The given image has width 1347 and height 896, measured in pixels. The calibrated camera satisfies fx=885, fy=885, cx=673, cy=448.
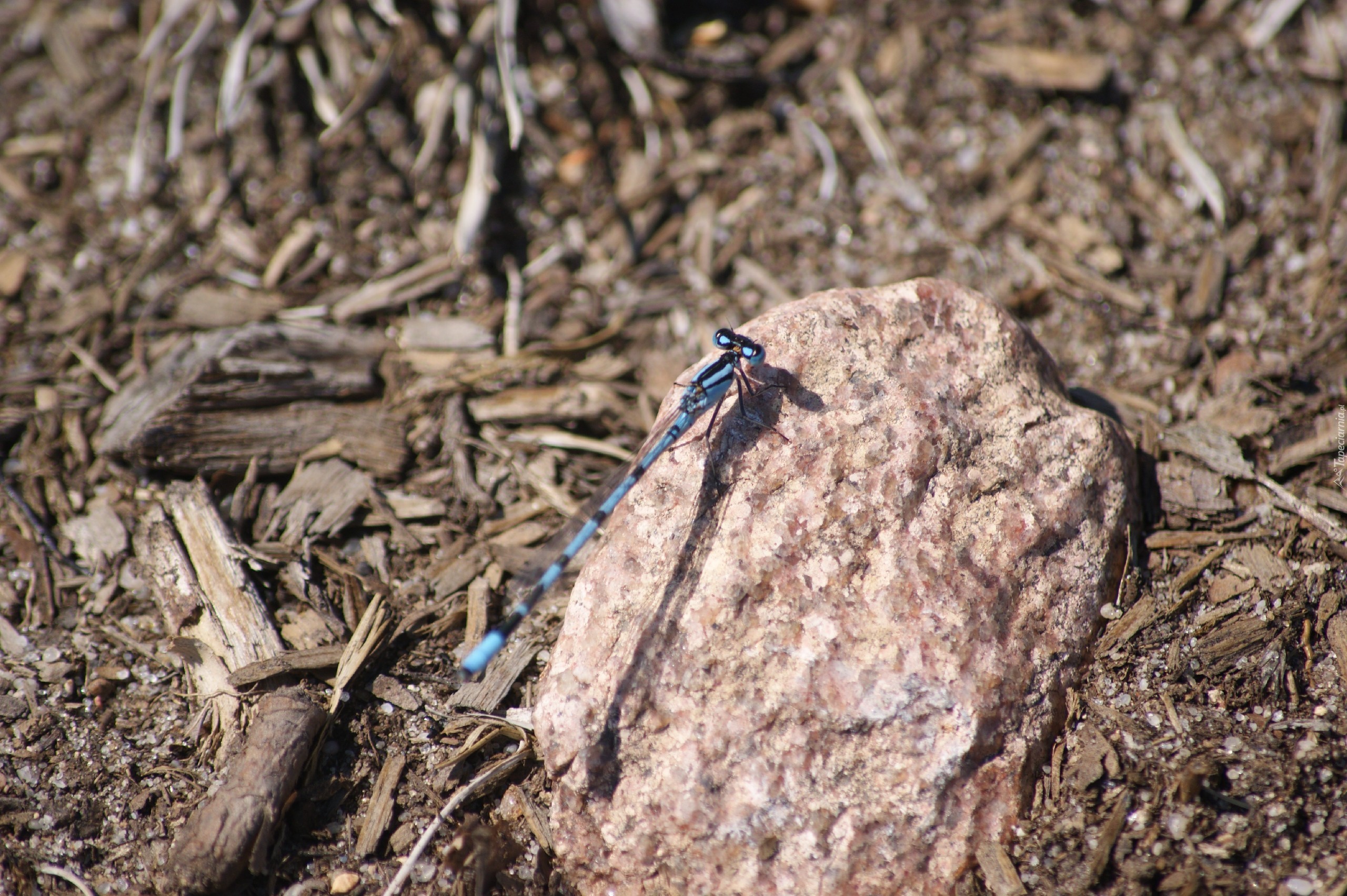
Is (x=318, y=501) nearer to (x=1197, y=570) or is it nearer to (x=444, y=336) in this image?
(x=444, y=336)

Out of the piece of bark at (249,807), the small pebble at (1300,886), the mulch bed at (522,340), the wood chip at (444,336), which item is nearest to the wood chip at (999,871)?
the mulch bed at (522,340)

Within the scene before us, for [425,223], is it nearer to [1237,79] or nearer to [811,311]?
[811,311]

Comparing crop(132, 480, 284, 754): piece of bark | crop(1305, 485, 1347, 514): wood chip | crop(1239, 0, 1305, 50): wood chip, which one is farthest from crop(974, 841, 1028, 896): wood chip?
crop(1239, 0, 1305, 50): wood chip

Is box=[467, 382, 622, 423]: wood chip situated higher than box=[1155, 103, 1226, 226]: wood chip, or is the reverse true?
box=[1155, 103, 1226, 226]: wood chip

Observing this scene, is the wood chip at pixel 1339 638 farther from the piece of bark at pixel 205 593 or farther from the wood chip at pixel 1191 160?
the piece of bark at pixel 205 593

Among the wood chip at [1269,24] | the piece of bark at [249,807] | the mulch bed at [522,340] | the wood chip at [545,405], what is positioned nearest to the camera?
the piece of bark at [249,807]

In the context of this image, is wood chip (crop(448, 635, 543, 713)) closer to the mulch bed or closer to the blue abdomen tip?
the mulch bed

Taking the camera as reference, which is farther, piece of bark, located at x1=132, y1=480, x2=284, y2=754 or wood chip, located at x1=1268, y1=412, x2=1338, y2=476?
wood chip, located at x1=1268, y1=412, x2=1338, y2=476

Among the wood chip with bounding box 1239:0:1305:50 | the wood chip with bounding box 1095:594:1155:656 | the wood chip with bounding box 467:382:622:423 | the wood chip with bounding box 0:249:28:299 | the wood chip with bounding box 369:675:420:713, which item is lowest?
the wood chip with bounding box 369:675:420:713
